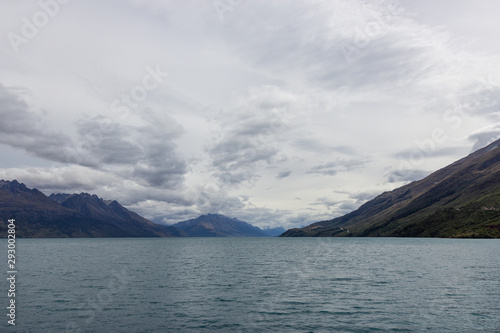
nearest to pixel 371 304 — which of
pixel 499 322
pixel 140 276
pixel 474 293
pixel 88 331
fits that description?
pixel 499 322

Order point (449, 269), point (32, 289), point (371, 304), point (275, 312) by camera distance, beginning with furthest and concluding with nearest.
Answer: point (449, 269)
point (32, 289)
point (371, 304)
point (275, 312)

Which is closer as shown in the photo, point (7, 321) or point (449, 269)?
A: point (7, 321)

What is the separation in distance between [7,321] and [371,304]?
5331 centimetres

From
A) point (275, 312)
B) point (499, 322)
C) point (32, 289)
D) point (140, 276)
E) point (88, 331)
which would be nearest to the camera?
point (88, 331)

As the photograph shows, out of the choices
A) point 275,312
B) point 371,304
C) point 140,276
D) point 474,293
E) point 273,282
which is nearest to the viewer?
point 275,312

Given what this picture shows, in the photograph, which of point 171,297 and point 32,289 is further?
point 32,289

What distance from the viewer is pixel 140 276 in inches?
3214

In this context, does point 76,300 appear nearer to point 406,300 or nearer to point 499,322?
point 406,300

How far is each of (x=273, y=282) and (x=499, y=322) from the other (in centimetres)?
4197

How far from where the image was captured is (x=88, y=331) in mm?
37281

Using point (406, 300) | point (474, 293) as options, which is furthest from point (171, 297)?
point (474, 293)

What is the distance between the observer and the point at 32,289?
6194 cm

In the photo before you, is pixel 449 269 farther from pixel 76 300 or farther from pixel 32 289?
pixel 32 289

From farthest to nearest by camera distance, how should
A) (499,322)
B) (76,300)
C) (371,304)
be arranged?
1. (76,300)
2. (371,304)
3. (499,322)
